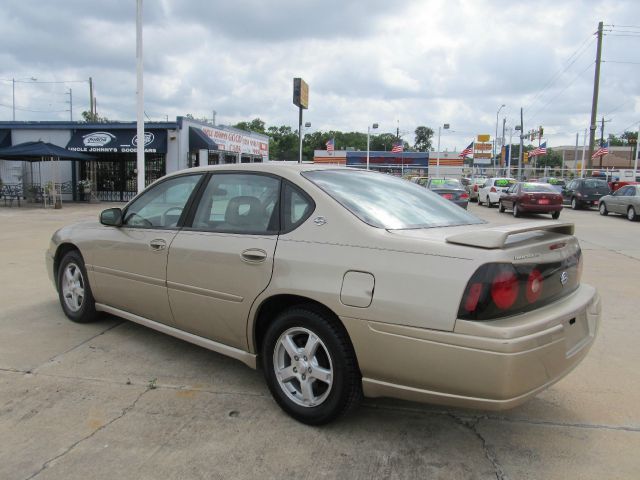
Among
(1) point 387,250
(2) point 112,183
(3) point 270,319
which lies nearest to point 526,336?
(1) point 387,250

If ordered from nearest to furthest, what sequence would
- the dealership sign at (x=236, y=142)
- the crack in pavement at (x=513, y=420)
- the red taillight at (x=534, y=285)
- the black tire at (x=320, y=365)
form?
the red taillight at (x=534, y=285) < the black tire at (x=320, y=365) < the crack in pavement at (x=513, y=420) < the dealership sign at (x=236, y=142)

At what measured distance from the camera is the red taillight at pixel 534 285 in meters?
2.79

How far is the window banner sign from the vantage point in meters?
23.5

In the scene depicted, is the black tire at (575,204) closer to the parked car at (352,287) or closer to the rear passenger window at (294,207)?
the parked car at (352,287)

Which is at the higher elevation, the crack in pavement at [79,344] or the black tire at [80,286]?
the black tire at [80,286]

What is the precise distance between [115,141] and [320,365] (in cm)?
2334

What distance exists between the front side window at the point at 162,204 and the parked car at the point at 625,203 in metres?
19.6

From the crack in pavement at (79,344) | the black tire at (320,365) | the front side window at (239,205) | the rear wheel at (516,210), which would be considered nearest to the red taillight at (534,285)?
the black tire at (320,365)

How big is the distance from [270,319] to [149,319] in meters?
1.39

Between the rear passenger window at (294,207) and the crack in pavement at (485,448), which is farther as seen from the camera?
the rear passenger window at (294,207)

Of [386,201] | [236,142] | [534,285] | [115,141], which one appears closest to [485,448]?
[534,285]

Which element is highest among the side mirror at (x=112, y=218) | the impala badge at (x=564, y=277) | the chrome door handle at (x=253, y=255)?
the side mirror at (x=112, y=218)

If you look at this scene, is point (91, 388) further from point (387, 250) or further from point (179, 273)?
point (387, 250)

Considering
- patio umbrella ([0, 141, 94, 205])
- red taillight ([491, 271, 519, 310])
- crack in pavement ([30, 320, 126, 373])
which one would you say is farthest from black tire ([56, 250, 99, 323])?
patio umbrella ([0, 141, 94, 205])
